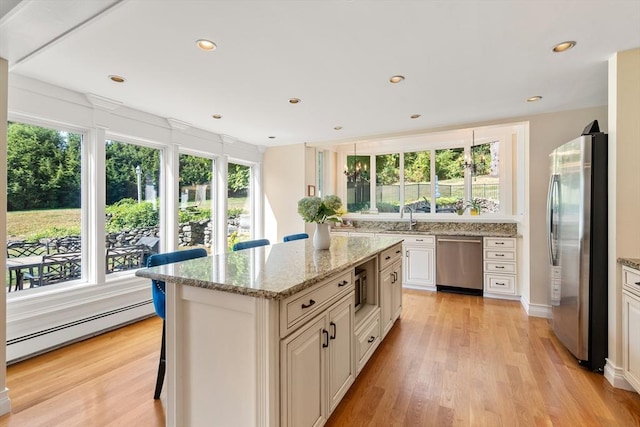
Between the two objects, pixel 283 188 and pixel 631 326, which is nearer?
pixel 631 326

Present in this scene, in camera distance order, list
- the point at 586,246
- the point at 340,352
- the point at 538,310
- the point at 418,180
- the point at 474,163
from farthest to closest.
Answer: the point at 418,180 → the point at 474,163 → the point at 538,310 → the point at 586,246 → the point at 340,352

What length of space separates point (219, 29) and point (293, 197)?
3.56 m

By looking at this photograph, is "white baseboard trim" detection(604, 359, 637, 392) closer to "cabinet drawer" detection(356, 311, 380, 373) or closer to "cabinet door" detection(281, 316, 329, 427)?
"cabinet drawer" detection(356, 311, 380, 373)

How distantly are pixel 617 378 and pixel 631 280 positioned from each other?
29.2 inches

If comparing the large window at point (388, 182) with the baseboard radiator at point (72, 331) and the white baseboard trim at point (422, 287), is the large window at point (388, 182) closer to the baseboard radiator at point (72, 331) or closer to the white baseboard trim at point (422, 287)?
the white baseboard trim at point (422, 287)

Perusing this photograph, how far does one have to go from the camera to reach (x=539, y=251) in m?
3.52

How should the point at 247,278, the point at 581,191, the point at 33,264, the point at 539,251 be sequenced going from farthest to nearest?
the point at 539,251
the point at 33,264
the point at 581,191
the point at 247,278

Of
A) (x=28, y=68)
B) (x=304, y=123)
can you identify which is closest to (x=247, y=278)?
(x=28, y=68)

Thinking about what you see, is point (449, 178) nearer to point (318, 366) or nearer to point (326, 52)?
point (326, 52)

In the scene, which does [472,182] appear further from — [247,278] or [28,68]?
[28,68]

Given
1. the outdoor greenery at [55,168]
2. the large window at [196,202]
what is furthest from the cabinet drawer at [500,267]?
the outdoor greenery at [55,168]

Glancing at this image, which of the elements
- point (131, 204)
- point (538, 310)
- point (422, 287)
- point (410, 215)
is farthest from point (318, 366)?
point (410, 215)

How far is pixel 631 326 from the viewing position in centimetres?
204

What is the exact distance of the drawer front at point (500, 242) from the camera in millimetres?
4172
